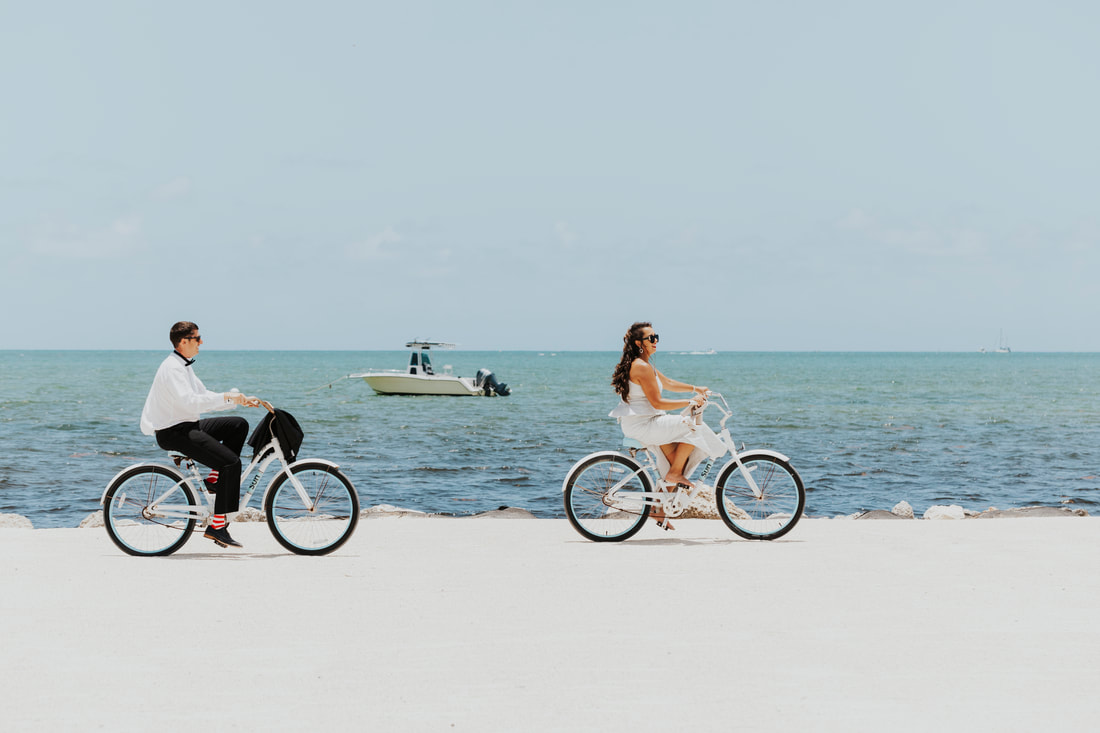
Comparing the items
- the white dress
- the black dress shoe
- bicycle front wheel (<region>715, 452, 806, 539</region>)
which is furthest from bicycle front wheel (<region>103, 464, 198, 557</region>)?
bicycle front wheel (<region>715, 452, 806, 539</region>)

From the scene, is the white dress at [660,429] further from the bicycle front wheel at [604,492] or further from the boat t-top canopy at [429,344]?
the boat t-top canopy at [429,344]

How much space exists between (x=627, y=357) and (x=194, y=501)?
146 inches

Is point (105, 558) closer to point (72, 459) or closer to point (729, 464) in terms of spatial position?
point (729, 464)

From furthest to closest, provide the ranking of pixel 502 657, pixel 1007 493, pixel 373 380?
pixel 373 380 → pixel 1007 493 → pixel 502 657

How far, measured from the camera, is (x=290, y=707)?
14.2ft

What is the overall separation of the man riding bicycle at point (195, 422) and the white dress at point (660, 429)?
9.93ft

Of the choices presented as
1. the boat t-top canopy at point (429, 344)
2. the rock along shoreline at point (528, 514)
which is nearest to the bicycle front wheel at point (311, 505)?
the rock along shoreline at point (528, 514)

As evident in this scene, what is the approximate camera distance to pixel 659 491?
866 cm

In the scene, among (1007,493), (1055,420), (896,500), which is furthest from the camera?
(1055,420)

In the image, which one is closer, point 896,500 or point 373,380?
point 896,500

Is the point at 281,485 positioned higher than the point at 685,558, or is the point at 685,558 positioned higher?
the point at 281,485

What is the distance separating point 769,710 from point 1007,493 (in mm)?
18265

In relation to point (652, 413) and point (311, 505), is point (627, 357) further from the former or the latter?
point (311, 505)

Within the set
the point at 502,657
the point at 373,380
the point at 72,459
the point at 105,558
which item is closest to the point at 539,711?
the point at 502,657
